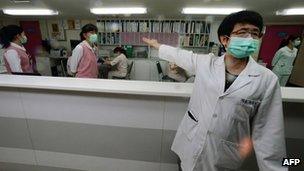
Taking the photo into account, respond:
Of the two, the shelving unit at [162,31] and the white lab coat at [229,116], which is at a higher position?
the shelving unit at [162,31]

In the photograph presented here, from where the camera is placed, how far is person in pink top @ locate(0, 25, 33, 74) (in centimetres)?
184

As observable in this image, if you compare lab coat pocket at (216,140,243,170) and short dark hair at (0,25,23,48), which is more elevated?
short dark hair at (0,25,23,48)

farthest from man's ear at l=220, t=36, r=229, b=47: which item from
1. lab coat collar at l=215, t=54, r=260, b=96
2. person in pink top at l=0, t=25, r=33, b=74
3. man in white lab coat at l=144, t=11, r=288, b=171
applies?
person in pink top at l=0, t=25, r=33, b=74

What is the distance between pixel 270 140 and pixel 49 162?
5.43 feet

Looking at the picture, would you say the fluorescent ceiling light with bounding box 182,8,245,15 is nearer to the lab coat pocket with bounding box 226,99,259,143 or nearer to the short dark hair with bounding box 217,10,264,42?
the short dark hair with bounding box 217,10,264,42

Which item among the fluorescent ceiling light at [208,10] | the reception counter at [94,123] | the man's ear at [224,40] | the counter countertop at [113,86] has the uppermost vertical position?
the fluorescent ceiling light at [208,10]

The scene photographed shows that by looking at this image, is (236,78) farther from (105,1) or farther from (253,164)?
(105,1)

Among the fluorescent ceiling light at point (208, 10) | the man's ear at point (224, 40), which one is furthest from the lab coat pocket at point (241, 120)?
the fluorescent ceiling light at point (208, 10)

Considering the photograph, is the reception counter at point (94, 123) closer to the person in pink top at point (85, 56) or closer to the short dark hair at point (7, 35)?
the person in pink top at point (85, 56)

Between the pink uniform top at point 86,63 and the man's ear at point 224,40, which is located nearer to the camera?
the man's ear at point 224,40

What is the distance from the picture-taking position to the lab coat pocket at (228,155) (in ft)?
3.13

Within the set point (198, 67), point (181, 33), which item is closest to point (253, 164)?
point (198, 67)

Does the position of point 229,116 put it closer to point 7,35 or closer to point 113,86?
point 113,86

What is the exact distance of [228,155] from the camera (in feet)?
3.21
